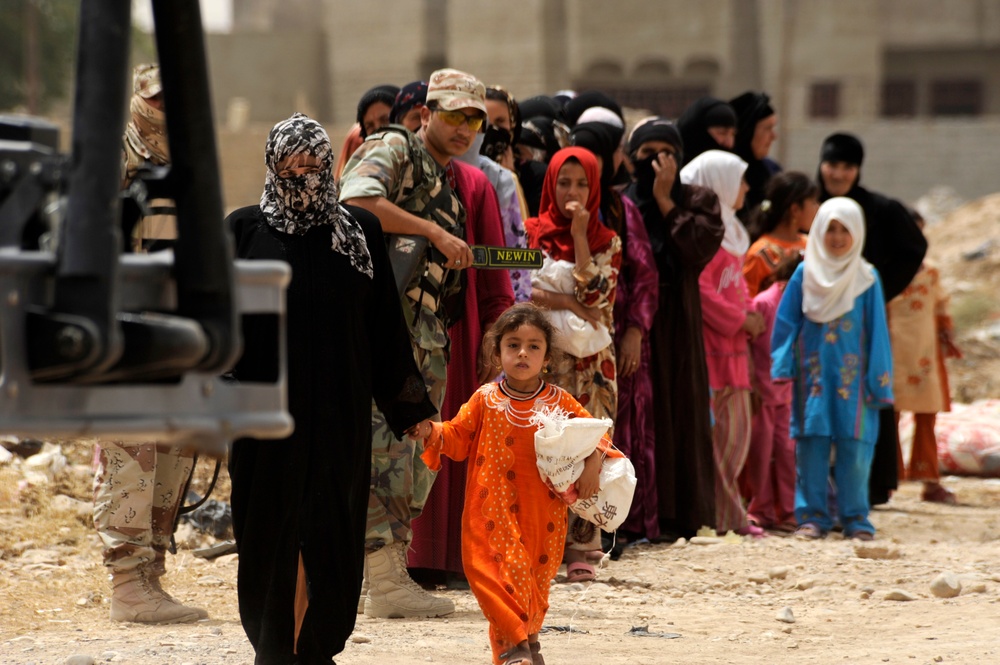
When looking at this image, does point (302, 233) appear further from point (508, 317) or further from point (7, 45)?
point (7, 45)

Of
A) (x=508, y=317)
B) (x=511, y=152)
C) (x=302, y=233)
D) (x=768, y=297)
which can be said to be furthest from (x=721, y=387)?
A: (x=302, y=233)

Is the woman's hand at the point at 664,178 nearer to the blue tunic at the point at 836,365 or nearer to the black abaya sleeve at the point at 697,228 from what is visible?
the black abaya sleeve at the point at 697,228

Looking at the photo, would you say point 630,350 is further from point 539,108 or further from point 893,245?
point 893,245

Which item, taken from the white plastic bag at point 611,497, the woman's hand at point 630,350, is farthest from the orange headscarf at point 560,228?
the white plastic bag at point 611,497

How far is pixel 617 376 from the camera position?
6.92 metres

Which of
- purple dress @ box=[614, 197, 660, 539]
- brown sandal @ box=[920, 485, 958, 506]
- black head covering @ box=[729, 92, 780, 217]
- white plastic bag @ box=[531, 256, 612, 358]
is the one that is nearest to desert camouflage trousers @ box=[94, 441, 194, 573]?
white plastic bag @ box=[531, 256, 612, 358]

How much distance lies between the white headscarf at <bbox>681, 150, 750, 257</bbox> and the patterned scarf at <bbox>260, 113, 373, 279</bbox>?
11.7ft

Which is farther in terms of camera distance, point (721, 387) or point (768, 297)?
point (768, 297)

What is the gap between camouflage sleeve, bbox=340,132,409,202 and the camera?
5.23 meters

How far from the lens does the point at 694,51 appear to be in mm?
34750

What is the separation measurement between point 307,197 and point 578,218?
227cm

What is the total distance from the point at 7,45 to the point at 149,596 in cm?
3338

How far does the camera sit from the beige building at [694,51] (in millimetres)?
34156

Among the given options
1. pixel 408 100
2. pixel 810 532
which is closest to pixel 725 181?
pixel 810 532
